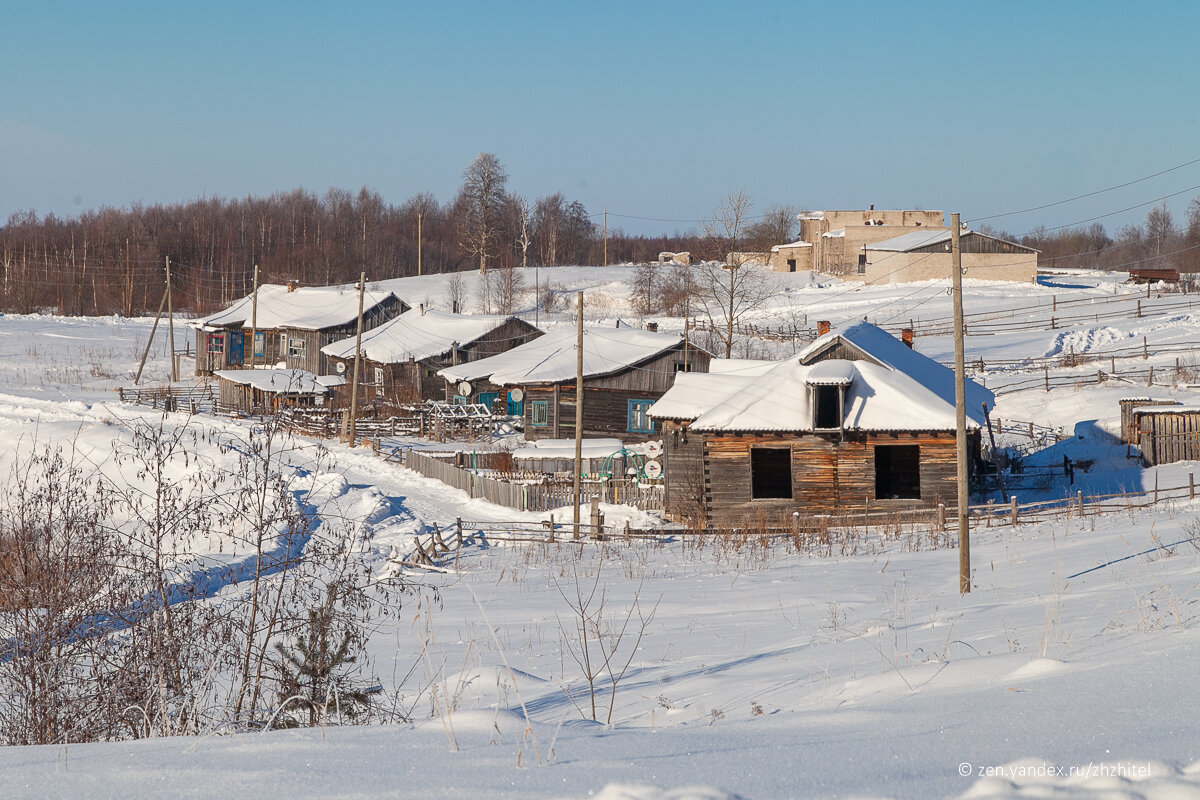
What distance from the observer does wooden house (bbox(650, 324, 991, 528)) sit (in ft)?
80.9

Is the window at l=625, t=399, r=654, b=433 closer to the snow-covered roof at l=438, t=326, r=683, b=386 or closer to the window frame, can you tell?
the snow-covered roof at l=438, t=326, r=683, b=386

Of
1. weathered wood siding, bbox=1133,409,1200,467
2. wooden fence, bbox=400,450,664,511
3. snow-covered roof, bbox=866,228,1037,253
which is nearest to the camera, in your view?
wooden fence, bbox=400,450,664,511

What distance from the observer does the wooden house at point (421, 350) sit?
51.3 meters

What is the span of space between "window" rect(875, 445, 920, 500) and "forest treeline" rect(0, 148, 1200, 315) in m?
60.3

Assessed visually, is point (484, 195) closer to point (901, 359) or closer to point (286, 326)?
point (286, 326)

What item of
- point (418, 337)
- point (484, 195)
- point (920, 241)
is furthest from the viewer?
point (484, 195)

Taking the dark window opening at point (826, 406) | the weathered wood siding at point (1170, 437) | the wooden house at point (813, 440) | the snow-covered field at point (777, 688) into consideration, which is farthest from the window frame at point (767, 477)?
the weathered wood siding at point (1170, 437)

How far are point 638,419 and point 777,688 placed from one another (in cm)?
3561

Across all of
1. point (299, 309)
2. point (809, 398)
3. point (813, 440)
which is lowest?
point (813, 440)

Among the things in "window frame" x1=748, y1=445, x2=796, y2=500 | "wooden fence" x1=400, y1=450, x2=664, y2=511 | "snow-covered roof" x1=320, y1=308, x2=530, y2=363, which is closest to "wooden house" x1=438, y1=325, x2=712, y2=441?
"window frame" x1=748, y1=445, x2=796, y2=500

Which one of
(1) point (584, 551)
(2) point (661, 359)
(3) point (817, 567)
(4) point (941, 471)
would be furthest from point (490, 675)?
(2) point (661, 359)

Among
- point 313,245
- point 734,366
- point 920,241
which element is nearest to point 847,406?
point 734,366

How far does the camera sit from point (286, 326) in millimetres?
59938

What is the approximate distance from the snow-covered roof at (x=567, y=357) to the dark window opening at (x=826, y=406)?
16096mm
